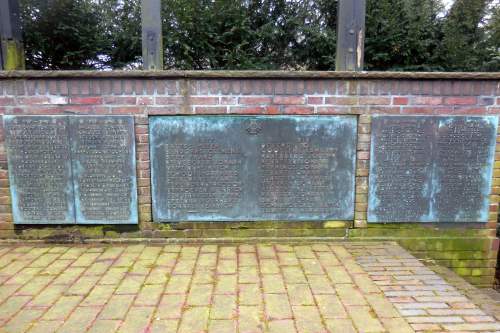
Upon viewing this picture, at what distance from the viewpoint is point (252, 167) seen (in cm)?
336

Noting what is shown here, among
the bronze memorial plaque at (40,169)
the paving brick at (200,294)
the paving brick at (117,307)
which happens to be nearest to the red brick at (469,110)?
the paving brick at (200,294)

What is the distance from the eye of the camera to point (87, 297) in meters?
2.34

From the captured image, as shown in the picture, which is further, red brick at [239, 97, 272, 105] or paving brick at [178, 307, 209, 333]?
red brick at [239, 97, 272, 105]

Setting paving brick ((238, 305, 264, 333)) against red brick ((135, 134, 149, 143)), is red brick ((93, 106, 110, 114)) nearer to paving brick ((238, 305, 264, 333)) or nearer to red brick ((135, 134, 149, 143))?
red brick ((135, 134, 149, 143))

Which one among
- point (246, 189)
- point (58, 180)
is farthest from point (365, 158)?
point (58, 180)

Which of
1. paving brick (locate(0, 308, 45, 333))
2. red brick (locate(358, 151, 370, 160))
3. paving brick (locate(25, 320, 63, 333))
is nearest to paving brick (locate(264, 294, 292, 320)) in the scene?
paving brick (locate(25, 320, 63, 333))

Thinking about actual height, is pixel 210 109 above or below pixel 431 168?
above

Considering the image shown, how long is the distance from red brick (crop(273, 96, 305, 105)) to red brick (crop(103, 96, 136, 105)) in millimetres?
1391

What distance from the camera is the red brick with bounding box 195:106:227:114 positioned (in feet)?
10.8

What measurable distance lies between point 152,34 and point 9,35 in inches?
63.4

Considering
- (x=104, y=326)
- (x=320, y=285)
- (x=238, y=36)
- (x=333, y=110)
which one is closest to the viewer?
(x=104, y=326)

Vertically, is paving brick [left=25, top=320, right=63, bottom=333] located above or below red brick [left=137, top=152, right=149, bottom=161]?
below

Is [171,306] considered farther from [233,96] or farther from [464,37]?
[464,37]

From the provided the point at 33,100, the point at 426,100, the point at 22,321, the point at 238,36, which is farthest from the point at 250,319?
the point at 238,36
